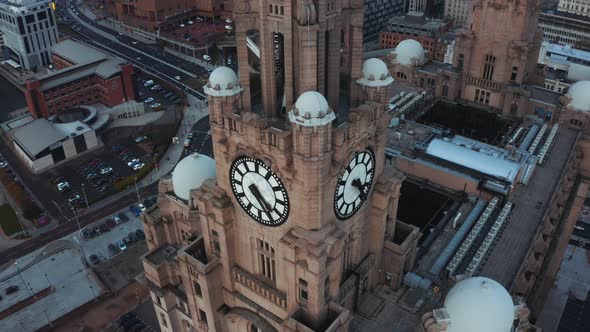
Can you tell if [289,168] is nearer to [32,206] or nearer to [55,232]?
[55,232]

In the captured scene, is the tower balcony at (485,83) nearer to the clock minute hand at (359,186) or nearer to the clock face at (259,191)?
the clock minute hand at (359,186)

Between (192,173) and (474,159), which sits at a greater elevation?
(192,173)

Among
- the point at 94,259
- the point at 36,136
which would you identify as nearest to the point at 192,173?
the point at 94,259

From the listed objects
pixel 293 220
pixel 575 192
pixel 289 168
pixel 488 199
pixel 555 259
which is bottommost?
pixel 555 259

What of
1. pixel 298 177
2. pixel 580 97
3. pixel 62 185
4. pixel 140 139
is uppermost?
pixel 298 177

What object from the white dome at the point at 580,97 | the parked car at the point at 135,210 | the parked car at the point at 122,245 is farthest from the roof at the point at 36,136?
the white dome at the point at 580,97

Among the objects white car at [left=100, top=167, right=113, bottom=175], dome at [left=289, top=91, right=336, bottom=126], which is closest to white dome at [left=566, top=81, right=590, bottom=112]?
dome at [left=289, top=91, right=336, bottom=126]

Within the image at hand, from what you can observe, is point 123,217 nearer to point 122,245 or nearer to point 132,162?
point 122,245

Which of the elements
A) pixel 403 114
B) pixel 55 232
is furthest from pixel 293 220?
pixel 55 232
